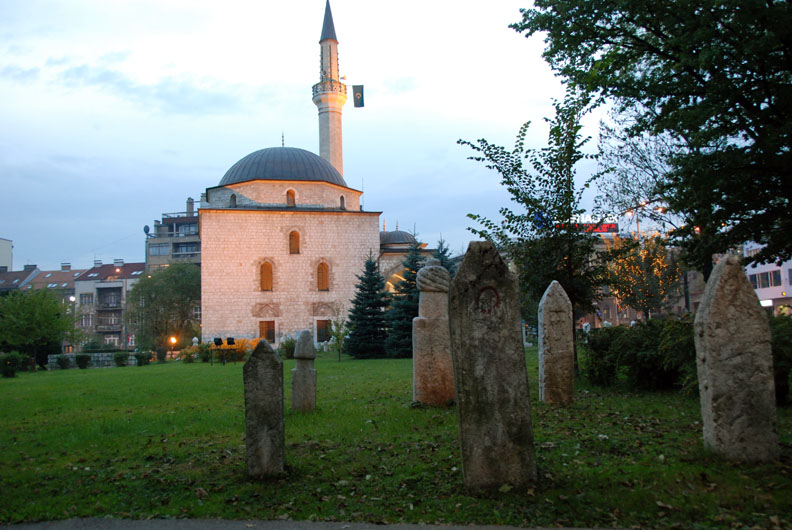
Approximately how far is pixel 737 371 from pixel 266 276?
38.4 metres

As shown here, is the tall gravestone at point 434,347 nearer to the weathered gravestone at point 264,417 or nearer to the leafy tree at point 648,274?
the weathered gravestone at point 264,417

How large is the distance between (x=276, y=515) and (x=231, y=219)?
37.9m

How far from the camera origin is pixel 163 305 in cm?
5247

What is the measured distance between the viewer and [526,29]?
1341 cm

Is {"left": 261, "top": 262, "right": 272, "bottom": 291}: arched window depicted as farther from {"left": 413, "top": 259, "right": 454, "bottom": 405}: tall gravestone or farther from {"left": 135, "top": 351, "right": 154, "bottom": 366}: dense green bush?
{"left": 413, "top": 259, "right": 454, "bottom": 405}: tall gravestone

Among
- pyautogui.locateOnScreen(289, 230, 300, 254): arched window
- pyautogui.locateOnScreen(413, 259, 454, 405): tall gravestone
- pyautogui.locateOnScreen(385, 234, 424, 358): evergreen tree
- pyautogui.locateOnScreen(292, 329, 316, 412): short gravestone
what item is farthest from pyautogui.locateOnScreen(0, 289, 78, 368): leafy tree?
pyautogui.locateOnScreen(413, 259, 454, 405): tall gravestone

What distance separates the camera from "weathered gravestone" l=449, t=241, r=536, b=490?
4527 millimetres

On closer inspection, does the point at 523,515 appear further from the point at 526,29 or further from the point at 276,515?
the point at 526,29

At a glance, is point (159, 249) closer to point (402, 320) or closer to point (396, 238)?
point (396, 238)

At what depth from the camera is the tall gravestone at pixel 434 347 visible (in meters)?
8.54

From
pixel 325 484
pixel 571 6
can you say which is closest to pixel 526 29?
pixel 571 6

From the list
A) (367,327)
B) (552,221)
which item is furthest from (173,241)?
(552,221)

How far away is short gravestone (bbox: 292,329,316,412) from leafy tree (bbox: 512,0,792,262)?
727 centimetres

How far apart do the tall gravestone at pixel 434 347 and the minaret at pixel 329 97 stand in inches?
1544
